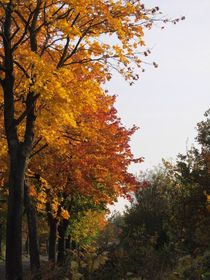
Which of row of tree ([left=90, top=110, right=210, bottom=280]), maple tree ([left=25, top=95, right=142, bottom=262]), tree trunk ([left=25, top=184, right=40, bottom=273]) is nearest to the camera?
row of tree ([left=90, top=110, right=210, bottom=280])

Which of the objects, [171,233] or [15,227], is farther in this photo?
[171,233]

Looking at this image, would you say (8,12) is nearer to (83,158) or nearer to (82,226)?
(83,158)

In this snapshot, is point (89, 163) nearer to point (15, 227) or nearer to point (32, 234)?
point (32, 234)

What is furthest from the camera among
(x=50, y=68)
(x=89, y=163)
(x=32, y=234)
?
(x=89, y=163)

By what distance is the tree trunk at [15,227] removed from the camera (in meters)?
14.4

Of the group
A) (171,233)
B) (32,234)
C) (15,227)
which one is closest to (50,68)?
(15,227)

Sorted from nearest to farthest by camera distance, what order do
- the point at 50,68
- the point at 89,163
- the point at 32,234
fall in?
the point at 50,68, the point at 32,234, the point at 89,163

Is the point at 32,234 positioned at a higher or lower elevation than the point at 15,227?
higher

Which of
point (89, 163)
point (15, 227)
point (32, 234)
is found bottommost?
point (15, 227)

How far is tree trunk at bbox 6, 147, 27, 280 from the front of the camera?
14422 millimetres

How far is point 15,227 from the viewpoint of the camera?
573 inches

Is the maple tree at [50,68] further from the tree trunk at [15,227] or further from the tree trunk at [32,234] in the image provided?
the tree trunk at [32,234]

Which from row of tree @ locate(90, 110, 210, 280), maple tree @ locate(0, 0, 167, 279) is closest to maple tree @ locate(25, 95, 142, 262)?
row of tree @ locate(90, 110, 210, 280)

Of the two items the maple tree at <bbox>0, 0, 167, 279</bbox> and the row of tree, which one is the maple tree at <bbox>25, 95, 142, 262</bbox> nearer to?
the row of tree
